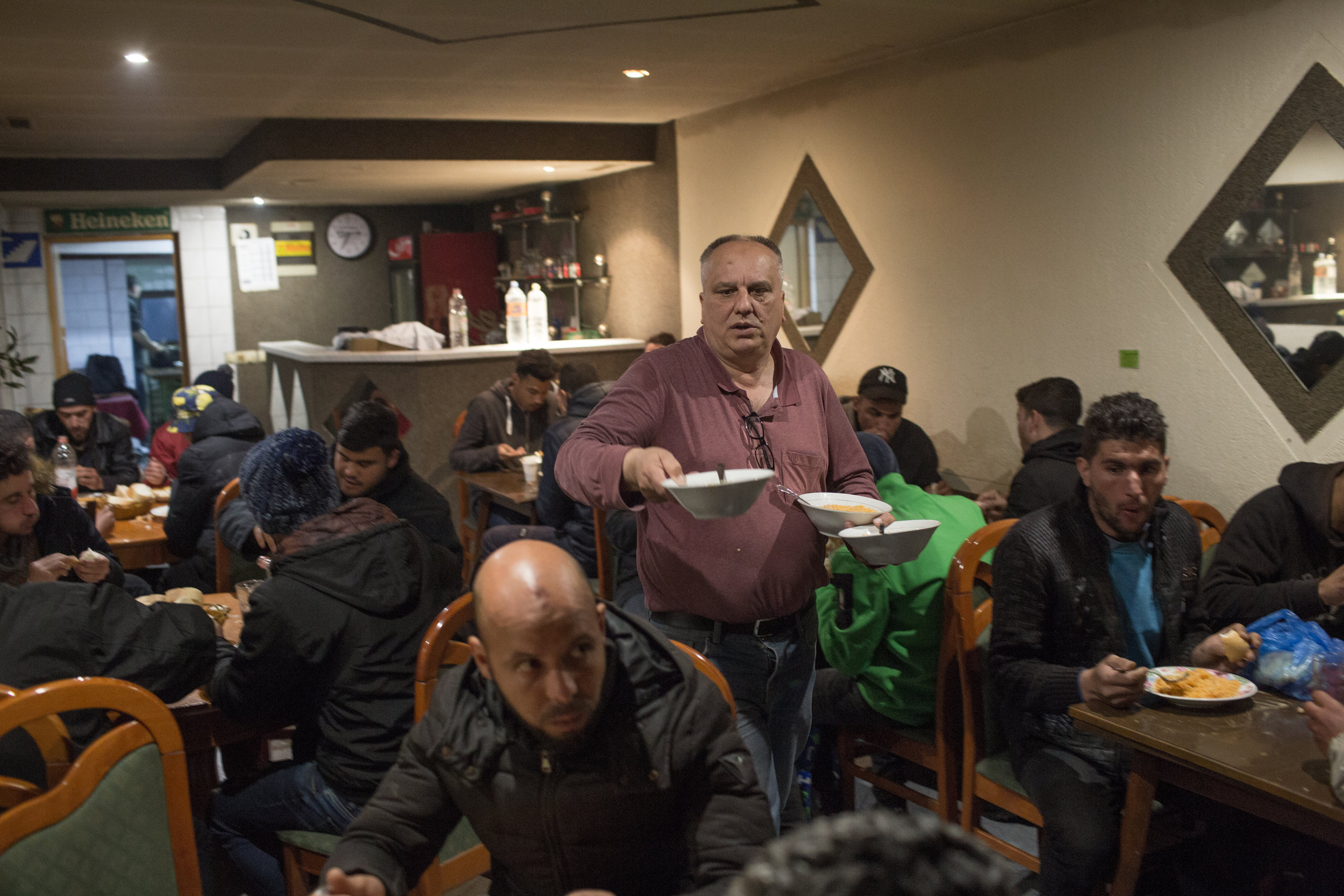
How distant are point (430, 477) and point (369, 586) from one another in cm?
438

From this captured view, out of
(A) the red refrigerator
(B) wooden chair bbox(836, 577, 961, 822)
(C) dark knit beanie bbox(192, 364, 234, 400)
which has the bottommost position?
(B) wooden chair bbox(836, 577, 961, 822)

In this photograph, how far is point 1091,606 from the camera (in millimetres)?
2201

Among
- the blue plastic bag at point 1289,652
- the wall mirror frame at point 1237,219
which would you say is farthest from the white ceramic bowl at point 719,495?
the wall mirror frame at point 1237,219

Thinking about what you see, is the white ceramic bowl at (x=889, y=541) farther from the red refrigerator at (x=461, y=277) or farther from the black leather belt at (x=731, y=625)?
the red refrigerator at (x=461, y=277)

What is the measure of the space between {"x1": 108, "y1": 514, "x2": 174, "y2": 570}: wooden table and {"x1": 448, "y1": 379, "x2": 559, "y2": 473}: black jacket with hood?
1.59 meters

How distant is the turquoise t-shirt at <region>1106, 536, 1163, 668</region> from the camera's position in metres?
2.25

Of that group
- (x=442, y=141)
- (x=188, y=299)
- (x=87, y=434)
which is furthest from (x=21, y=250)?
(x=87, y=434)

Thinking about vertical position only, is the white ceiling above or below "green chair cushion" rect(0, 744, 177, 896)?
above

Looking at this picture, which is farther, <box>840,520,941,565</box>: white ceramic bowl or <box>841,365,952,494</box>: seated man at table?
<box>841,365,952,494</box>: seated man at table

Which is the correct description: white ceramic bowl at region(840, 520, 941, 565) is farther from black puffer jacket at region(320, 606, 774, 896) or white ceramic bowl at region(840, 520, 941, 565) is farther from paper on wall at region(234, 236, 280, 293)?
paper on wall at region(234, 236, 280, 293)

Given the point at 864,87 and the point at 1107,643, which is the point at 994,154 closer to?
the point at 864,87

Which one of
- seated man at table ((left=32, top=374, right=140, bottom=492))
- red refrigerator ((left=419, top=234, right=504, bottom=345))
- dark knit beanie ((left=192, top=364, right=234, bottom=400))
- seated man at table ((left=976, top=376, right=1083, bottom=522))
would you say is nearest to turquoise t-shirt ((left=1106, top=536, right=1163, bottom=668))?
seated man at table ((left=976, top=376, right=1083, bottom=522))

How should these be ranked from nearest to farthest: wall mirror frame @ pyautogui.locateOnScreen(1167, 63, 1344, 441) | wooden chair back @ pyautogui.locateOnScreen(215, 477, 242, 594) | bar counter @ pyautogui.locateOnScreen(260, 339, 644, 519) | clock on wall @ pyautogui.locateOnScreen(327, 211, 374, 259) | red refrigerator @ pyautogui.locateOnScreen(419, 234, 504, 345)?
wall mirror frame @ pyautogui.locateOnScreen(1167, 63, 1344, 441)
wooden chair back @ pyautogui.locateOnScreen(215, 477, 242, 594)
bar counter @ pyautogui.locateOnScreen(260, 339, 644, 519)
red refrigerator @ pyautogui.locateOnScreen(419, 234, 504, 345)
clock on wall @ pyautogui.locateOnScreen(327, 211, 374, 259)

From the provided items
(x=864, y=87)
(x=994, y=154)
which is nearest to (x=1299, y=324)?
(x=994, y=154)
